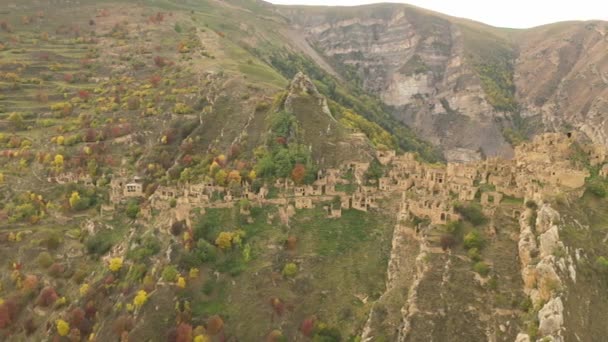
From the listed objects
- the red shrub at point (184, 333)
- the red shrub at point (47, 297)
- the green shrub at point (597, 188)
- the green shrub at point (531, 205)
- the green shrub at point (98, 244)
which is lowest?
the red shrub at point (47, 297)

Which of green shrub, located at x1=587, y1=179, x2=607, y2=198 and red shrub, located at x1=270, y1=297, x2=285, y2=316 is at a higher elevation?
green shrub, located at x1=587, y1=179, x2=607, y2=198

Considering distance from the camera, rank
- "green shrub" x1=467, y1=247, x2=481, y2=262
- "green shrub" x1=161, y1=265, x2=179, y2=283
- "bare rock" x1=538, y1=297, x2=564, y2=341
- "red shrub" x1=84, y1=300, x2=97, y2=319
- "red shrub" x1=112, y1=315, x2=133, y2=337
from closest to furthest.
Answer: "bare rock" x1=538, y1=297, x2=564, y2=341
"green shrub" x1=467, y1=247, x2=481, y2=262
"red shrub" x1=112, y1=315, x2=133, y2=337
"green shrub" x1=161, y1=265, x2=179, y2=283
"red shrub" x1=84, y1=300, x2=97, y2=319

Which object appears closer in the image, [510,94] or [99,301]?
[99,301]

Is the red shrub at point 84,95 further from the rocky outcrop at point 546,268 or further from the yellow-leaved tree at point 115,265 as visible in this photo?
the rocky outcrop at point 546,268

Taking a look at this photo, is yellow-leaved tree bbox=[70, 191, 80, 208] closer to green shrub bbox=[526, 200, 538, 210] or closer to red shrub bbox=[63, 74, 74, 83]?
red shrub bbox=[63, 74, 74, 83]

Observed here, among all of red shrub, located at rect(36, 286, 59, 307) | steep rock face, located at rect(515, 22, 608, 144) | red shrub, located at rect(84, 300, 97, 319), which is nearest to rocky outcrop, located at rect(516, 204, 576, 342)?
red shrub, located at rect(84, 300, 97, 319)

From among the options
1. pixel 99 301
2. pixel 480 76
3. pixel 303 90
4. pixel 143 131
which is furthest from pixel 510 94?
pixel 99 301

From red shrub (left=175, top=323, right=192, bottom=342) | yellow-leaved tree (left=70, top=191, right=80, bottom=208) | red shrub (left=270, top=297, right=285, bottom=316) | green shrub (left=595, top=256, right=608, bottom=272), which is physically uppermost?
green shrub (left=595, top=256, right=608, bottom=272)

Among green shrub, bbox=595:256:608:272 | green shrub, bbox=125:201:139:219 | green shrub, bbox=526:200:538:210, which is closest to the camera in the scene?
green shrub, bbox=595:256:608:272

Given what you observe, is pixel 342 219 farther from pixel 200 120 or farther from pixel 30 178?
pixel 30 178

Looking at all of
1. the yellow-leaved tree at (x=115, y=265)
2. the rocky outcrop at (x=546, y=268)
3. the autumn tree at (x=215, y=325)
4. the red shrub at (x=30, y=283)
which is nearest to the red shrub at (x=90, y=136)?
the red shrub at (x=30, y=283)

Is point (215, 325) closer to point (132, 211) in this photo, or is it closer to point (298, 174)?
point (298, 174)
